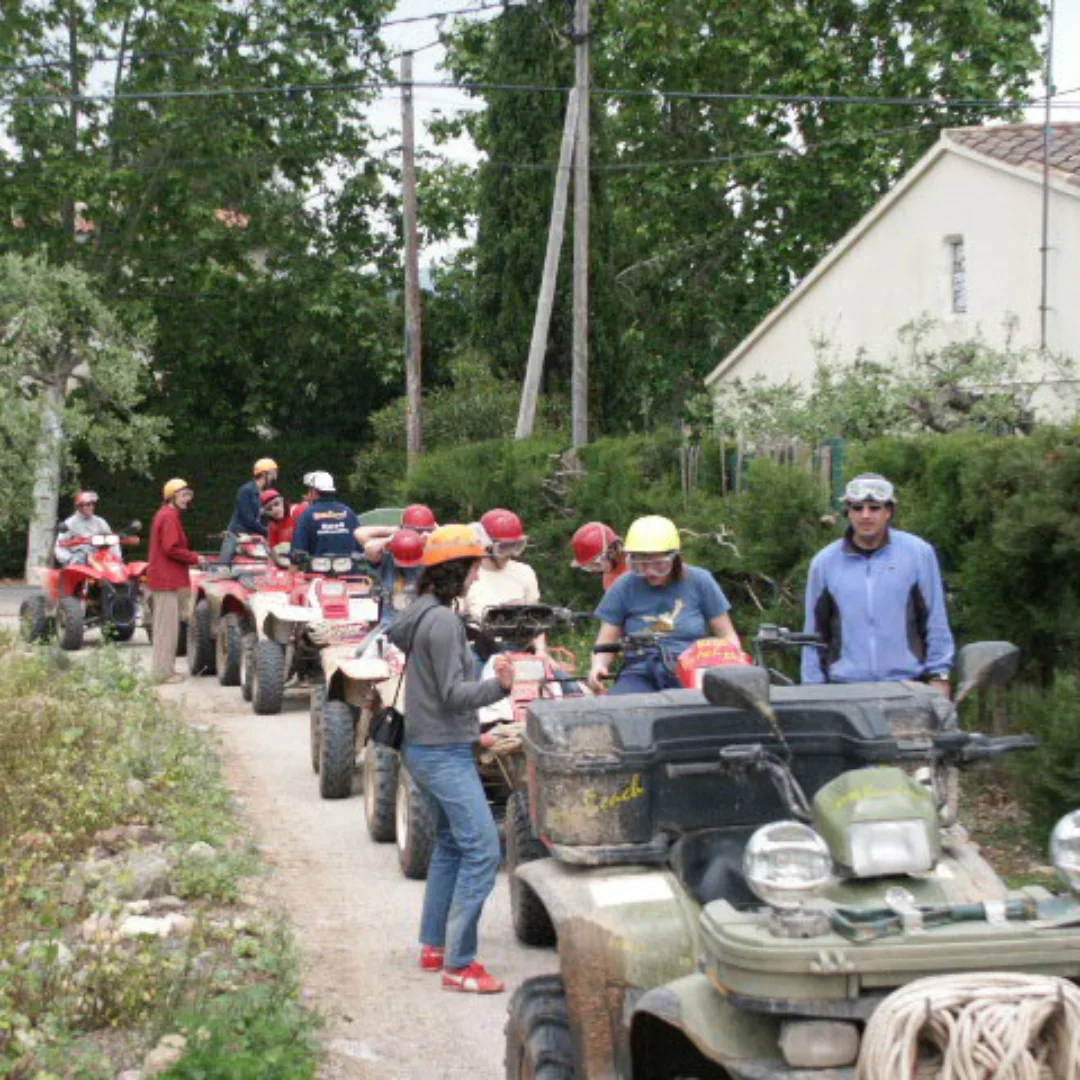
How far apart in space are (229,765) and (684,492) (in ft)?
20.3

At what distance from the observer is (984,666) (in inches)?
216

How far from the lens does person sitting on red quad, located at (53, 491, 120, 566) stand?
70.8ft

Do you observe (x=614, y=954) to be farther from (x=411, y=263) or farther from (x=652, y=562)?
(x=411, y=263)

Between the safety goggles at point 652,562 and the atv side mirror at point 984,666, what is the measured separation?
124 inches

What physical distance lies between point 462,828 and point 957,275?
22644mm

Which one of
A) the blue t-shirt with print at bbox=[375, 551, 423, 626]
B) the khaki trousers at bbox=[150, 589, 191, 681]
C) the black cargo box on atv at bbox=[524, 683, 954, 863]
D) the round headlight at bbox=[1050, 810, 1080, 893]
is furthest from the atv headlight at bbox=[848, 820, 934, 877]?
the khaki trousers at bbox=[150, 589, 191, 681]

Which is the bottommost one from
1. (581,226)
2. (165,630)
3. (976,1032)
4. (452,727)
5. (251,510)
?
(165,630)

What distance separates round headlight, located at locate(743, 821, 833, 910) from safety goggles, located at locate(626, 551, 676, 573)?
402cm

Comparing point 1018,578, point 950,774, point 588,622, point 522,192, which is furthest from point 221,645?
point 522,192

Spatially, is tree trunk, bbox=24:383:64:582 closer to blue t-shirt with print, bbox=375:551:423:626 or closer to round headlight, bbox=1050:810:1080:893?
blue t-shirt with print, bbox=375:551:423:626

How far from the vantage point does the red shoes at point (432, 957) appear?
321 inches

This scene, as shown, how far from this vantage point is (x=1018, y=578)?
10.4 meters

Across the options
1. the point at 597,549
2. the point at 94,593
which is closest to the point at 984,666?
the point at 597,549

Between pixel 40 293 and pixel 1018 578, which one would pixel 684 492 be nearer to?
pixel 1018 578
